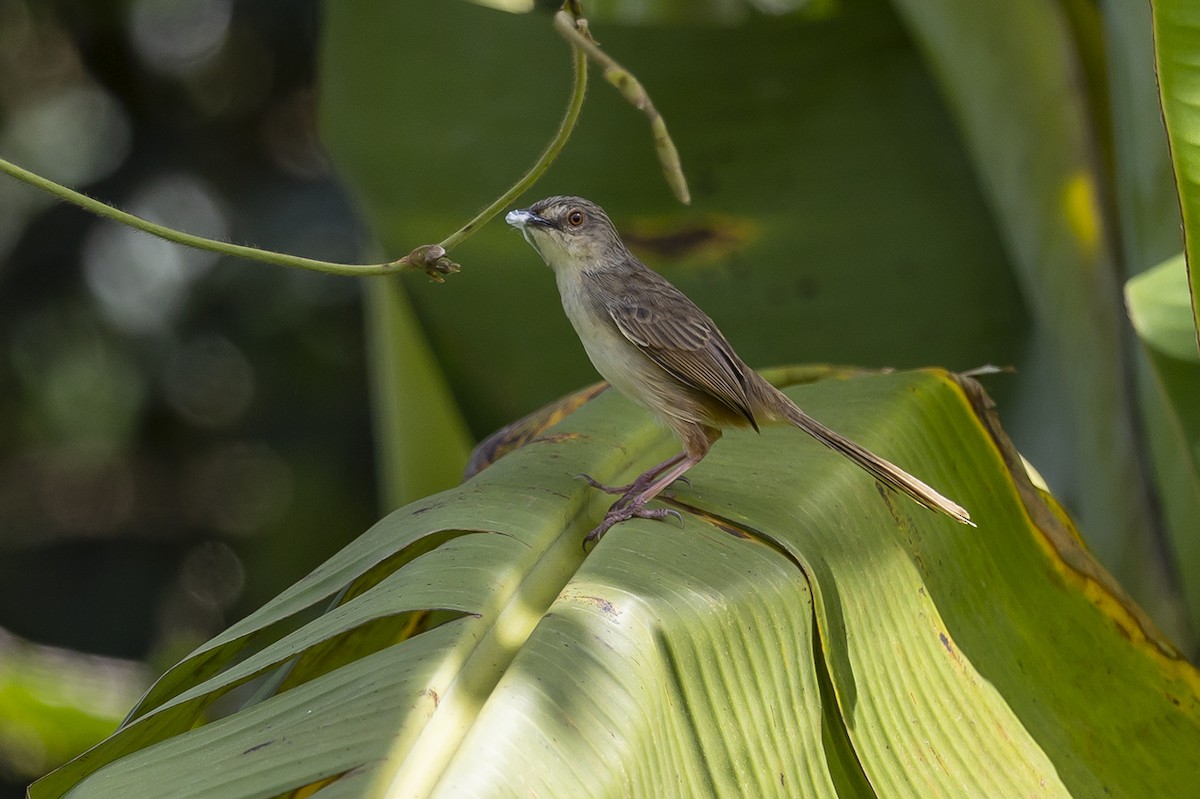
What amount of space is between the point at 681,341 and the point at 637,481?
0.39m

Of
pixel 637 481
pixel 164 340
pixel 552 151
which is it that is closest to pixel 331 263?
pixel 552 151

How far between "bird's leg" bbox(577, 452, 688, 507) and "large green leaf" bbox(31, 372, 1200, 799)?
3cm

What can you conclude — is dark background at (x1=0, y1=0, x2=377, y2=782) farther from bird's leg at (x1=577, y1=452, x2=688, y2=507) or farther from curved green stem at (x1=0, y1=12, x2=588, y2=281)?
curved green stem at (x1=0, y1=12, x2=588, y2=281)

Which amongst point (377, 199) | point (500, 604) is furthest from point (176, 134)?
point (500, 604)

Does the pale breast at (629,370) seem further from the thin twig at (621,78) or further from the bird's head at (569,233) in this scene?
the thin twig at (621,78)

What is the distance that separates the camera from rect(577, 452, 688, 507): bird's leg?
2279 mm

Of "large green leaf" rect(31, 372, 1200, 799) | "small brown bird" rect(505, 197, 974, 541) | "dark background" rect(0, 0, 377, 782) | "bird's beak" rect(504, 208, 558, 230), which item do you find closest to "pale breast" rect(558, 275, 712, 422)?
"small brown bird" rect(505, 197, 974, 541)

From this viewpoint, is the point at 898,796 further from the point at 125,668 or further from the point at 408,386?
the point at 125,668

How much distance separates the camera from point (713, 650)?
182cm

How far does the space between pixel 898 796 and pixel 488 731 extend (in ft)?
2.24

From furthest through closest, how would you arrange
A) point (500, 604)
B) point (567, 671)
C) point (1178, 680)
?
point (1178, 680) < point (500, 604) < point (567, 671)

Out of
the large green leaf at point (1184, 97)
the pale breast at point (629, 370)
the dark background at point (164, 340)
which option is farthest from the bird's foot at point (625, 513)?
the dark background at point (164, 340)

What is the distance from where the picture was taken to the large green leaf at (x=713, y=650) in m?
1.57

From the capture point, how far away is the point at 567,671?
1.65 m
